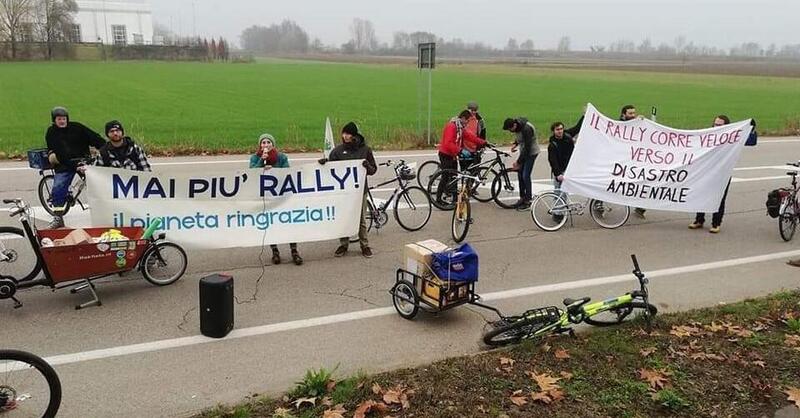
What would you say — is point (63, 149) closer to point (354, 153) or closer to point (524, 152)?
point (354, 153)

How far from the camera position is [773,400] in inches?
195

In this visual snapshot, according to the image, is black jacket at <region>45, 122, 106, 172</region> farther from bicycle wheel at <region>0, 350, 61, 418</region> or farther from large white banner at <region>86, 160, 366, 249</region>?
bicycle wheel at <region>0, 350, 61, 418</region>

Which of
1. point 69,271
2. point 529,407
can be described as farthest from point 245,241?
point 529,407

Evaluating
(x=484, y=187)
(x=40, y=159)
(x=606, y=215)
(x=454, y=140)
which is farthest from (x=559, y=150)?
(x=40, y=159)

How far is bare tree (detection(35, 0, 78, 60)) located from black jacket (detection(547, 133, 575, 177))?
117m

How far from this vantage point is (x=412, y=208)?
10680mm

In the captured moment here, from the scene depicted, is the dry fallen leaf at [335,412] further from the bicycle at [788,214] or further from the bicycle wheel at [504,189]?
the bicycle at [788,214]

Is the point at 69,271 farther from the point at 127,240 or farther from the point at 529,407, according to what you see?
the point at 529,407

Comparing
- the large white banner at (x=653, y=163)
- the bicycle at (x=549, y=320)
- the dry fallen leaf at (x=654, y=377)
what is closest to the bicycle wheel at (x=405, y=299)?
the bicycle at (x=549, y=320)

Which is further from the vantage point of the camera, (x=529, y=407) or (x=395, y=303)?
(x=395, y=303)

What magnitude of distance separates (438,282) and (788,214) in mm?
6972

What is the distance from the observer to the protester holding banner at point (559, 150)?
37.8 ft

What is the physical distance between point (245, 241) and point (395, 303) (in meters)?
2.57

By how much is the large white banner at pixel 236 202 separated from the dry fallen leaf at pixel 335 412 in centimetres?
411
